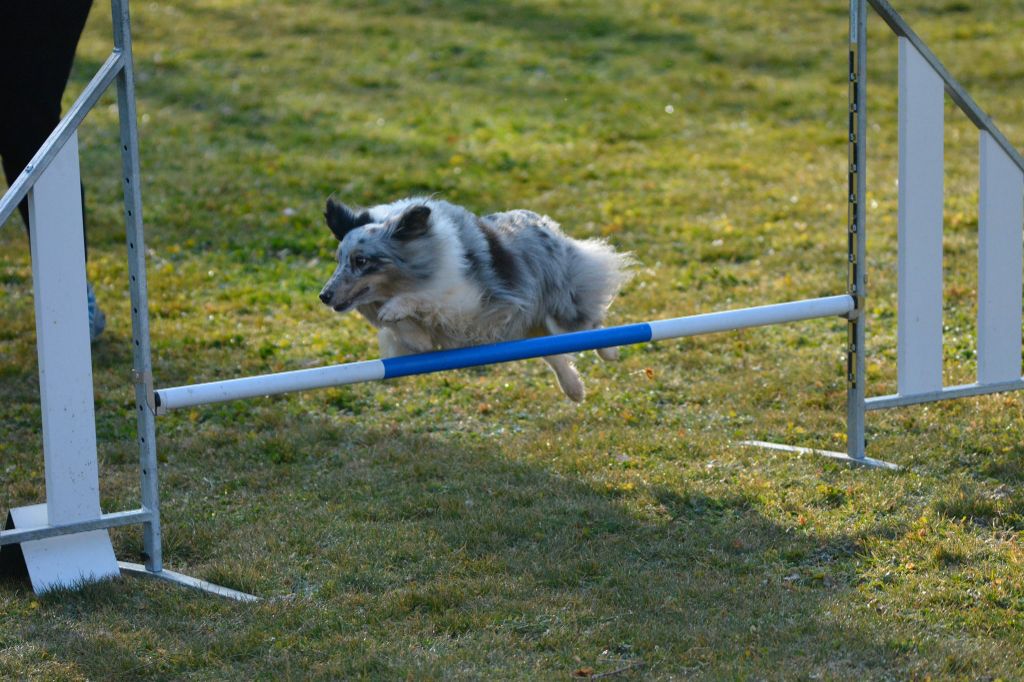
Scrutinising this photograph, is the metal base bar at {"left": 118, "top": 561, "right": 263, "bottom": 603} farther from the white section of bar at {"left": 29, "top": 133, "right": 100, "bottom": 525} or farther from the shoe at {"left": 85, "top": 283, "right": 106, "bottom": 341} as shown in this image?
the shoe at {"left": 85, "top": 283, "right": 106, "bottom": 341}

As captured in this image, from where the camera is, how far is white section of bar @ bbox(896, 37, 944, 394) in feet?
16.8

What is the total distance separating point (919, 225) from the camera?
517 centimetres

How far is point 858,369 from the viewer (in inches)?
201

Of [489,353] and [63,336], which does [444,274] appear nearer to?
[489,353]

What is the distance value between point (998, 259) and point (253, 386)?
10.5 ft

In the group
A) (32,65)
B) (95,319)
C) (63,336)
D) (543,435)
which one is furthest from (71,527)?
(95,319)

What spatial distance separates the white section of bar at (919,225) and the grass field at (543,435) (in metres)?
0.38

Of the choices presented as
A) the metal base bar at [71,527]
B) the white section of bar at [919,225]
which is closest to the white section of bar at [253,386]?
the metal base bar at [71,527]

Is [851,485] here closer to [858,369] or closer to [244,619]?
[858,369]

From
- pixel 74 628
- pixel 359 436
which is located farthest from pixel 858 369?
pixel 74 628

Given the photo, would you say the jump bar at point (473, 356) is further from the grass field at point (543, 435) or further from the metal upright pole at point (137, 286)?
the grass field at point (543, 435)

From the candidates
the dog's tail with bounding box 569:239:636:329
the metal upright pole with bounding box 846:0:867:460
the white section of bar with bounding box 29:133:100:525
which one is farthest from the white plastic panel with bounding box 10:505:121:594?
the metal upright pole with bounding box 846:0:867:460

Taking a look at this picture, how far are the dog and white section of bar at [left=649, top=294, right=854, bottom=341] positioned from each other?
573mm

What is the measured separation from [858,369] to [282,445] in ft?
8.05
